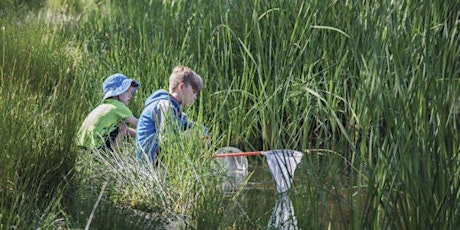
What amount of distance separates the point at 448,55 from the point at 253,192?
4.07 ft

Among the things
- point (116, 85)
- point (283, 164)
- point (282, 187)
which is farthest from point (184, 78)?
point (283, 164)

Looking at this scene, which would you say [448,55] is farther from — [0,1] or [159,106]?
[0,1]

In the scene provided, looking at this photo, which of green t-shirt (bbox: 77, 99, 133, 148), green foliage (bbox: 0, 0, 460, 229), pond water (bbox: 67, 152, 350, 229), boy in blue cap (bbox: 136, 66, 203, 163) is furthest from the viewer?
green t-shirt (bbox: 77, 99, 133, 148)

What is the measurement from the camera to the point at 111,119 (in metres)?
6.06

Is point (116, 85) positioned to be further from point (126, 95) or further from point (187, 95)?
point (187, 95)

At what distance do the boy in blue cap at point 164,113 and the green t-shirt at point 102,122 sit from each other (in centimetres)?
23

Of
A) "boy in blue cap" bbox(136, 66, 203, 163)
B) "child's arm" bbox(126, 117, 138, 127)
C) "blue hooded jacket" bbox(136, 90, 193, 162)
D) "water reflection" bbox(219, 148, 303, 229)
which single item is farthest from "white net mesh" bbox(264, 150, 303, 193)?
"child's arm" bbox(126, 117, 138, 127)

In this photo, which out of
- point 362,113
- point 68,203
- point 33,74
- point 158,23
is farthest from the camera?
point 158,23

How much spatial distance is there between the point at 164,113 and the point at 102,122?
0.78 m

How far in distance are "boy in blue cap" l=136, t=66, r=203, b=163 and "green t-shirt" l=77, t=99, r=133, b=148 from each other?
0.23m

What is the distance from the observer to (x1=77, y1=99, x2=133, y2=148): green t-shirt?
5.70 m

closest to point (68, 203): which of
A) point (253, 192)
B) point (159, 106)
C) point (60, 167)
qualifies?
point (60, 167)

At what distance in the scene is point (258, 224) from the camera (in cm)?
415

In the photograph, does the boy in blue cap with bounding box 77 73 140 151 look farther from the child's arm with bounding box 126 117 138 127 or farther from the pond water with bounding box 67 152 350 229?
the pond water with bounding box 67 152 350 229
